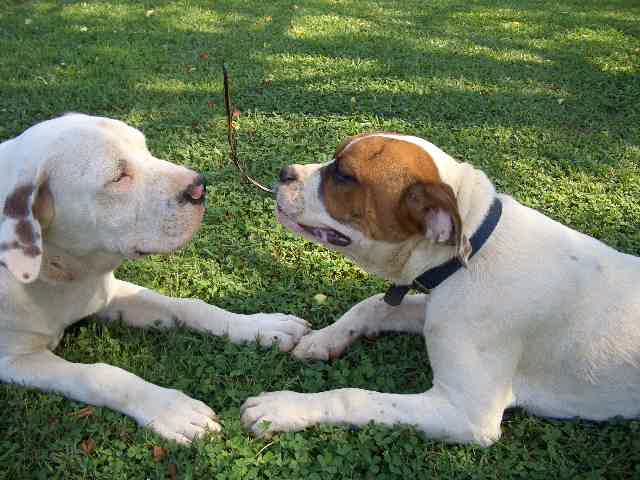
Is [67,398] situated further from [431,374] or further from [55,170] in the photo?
[431,374]

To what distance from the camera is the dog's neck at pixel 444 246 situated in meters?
3.24

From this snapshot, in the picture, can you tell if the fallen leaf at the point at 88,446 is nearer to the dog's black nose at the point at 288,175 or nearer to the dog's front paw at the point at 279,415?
the dog's front paw at the point at 279,415

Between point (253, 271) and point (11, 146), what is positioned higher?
point (11, 146)

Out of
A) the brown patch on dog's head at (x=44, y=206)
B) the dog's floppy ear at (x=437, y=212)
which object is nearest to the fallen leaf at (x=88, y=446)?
the brown patch on dog's head at (x=44, y=206)

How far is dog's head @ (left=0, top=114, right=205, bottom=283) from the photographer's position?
2859mm

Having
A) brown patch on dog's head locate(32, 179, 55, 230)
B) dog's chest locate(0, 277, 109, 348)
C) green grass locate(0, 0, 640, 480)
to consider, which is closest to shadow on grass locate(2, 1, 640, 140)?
green grass locate(0, 0, 640, 480)

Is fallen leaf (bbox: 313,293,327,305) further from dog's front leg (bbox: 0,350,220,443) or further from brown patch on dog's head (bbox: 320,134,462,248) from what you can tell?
dog's front leg (bbox: 0,350,220,443)

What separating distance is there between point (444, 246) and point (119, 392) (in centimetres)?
200

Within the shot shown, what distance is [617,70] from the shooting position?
9602 mm

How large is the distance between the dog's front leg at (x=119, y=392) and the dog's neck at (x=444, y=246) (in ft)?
4.33

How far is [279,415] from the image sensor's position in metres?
3.14

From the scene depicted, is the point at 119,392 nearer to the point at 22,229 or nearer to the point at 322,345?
the point at 22,229

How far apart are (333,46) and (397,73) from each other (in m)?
1.67

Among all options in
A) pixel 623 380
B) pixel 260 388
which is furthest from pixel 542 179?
pixel 260 388
